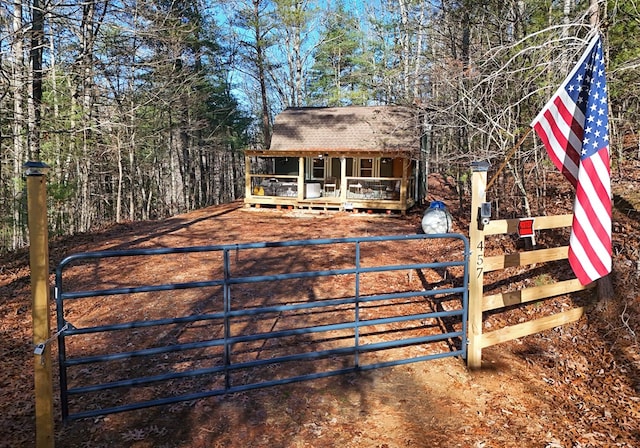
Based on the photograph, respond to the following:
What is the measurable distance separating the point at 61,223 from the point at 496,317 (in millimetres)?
17199

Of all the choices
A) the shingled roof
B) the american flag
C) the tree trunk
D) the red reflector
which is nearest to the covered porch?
the shingled roof

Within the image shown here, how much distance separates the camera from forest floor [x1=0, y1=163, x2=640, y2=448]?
2979mm

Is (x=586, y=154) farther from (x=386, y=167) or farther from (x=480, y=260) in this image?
(x=386, y=167)

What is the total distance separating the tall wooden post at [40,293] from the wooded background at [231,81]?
16.2ft

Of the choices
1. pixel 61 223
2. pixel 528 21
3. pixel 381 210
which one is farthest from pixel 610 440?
pixel 61 223

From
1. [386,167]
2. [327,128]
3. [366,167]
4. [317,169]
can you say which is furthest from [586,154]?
[317,169]

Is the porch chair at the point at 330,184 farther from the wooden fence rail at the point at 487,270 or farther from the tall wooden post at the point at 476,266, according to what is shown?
the tall wooden post at the point at 476,266

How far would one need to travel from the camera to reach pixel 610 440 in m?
3.08

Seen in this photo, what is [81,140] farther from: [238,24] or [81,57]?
[238,24]

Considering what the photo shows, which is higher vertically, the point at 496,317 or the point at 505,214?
the point at 505,214

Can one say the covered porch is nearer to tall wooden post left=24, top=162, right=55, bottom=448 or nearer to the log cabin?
the log cabin

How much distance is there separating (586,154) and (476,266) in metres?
1.35

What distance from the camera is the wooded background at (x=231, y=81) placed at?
262 inches

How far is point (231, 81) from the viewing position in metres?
28.3
